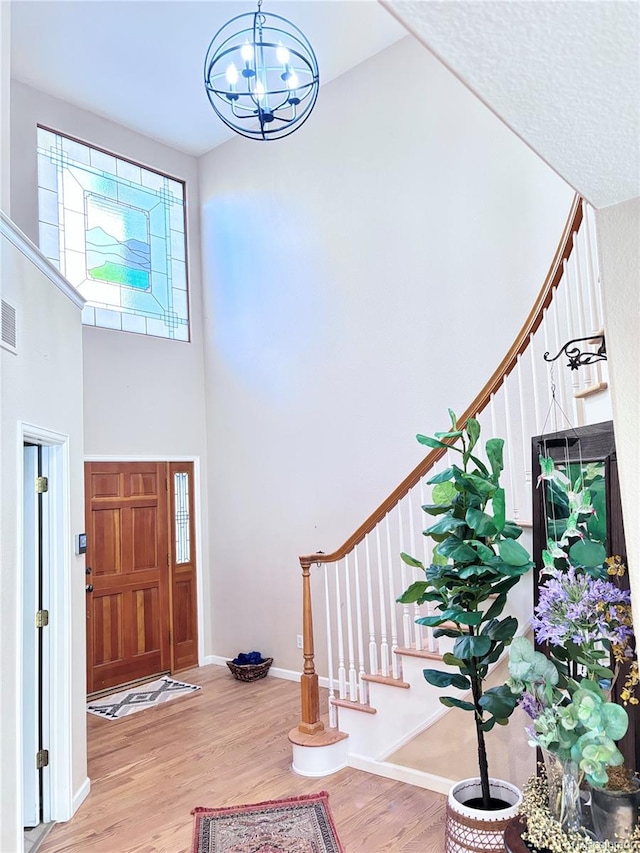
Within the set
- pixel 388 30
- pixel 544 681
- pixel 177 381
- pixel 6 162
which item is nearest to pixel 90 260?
pixel 177 381

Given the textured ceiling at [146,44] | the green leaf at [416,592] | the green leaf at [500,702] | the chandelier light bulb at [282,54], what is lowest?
the green leaf at [500,702]

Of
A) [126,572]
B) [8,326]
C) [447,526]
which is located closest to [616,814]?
[447,526]

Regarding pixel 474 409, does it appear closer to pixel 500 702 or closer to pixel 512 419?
pixel 512 419

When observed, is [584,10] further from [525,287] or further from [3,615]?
[525,287]

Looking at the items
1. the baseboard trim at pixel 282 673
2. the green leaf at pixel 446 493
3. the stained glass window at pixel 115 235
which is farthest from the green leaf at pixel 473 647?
the stained glass window at pixel 115 235

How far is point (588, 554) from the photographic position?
1.93 metres

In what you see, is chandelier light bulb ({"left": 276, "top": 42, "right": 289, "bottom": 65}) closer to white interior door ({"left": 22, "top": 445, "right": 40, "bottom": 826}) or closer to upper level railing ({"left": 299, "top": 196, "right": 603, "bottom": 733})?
upper level railing ({"left": 299, "top": 196, "right": 603, "bottom": 733})

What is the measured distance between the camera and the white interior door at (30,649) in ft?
10.7

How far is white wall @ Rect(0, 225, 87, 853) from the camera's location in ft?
8.91

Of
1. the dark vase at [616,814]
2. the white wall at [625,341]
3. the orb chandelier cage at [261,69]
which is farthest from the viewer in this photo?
the orb chandelier cage at [261,69]

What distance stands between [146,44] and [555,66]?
16.6ft

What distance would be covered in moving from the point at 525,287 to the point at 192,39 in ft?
11.0

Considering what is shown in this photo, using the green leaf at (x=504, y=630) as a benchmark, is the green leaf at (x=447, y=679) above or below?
below

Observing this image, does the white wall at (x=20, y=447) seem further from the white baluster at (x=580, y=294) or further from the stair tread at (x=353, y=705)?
the white baluster at (x=580, y=294)
